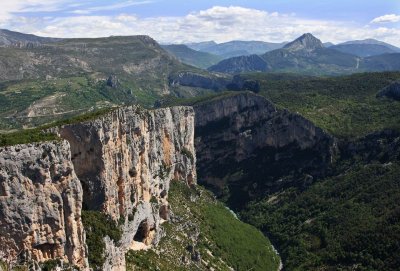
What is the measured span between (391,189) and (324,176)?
128 feet

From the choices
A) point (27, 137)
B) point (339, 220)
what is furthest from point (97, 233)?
point (339, 220)

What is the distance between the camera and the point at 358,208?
139m

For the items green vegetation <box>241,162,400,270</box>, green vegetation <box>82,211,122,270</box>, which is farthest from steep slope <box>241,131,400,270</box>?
green vegetation <box>82,211,122,270</box>

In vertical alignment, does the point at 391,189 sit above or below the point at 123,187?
below

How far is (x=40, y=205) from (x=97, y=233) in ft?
57.9

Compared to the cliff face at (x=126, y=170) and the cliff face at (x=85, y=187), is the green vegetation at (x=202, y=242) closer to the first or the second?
the cliff face at (x=126, y=170)

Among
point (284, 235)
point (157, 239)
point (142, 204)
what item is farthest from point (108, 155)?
point (284, 235)

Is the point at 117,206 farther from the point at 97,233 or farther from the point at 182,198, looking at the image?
the point at 182,198

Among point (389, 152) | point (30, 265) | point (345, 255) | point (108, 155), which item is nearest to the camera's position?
point (30, 265)

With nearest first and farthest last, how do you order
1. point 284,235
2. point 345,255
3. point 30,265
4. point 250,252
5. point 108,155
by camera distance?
point 30,265
point 108,155
point 345,255
point 250,252
point 284,235

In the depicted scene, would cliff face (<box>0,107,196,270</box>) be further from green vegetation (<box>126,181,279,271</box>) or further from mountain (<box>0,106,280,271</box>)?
green vegetation (<box>126,181,279,271</box>)

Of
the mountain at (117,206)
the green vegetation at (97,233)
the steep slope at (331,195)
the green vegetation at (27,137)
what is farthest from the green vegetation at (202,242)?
the green vegetation at (27,137)

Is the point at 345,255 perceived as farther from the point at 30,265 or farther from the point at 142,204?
the point at 30,265

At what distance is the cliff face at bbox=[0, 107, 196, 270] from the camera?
68.4 m
